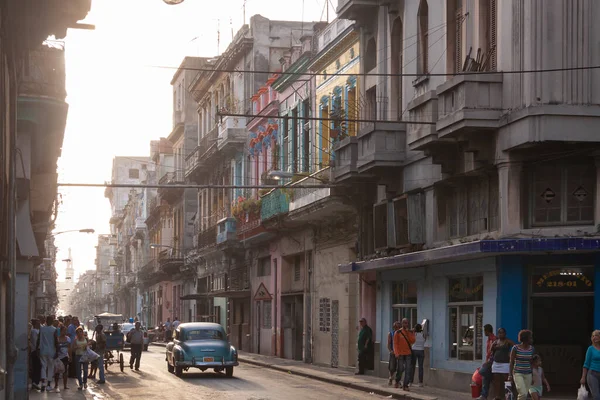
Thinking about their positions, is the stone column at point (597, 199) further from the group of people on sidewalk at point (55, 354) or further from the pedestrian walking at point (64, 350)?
the pedestrian walking at point (64, 350)

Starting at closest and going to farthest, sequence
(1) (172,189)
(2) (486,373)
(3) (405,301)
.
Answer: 1. (2) (486,373)
2. (3) (405,301)
3. (1) (172,189)

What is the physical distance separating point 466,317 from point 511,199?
402 cm

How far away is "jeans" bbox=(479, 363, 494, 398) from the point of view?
2253cm

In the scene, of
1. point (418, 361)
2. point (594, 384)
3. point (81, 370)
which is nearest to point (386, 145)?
point (418, 361)

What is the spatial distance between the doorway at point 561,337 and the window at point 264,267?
86.4ft

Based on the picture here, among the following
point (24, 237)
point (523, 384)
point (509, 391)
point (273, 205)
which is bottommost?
point (509, 391)

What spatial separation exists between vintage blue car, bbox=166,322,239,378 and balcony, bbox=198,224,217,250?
23861 mm

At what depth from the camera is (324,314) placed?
40531 mm

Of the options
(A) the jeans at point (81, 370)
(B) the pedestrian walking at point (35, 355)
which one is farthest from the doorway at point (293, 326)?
(B) the pedestrian walking at point (35, 355)

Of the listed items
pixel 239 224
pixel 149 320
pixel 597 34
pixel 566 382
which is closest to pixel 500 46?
pixel 597 34

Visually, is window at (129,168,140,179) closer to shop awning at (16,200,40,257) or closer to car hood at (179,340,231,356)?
car hood at (179,340,231,356)

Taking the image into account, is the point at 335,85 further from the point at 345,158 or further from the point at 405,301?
the point at 405,301

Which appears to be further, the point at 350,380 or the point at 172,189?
the point at 172,189

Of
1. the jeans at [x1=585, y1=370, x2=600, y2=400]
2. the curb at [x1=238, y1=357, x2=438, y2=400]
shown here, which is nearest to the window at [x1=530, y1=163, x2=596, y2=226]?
the curb at [x1=238, y1=357, x2=438, y2=400]
